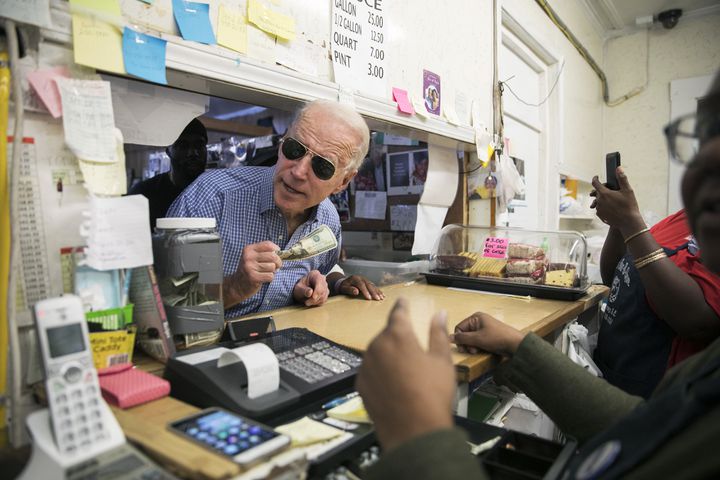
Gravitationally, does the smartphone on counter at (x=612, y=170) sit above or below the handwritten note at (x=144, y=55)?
below

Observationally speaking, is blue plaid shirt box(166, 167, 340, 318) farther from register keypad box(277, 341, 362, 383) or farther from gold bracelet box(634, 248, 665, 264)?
gold bracelet box(634, 248, 665, 264)

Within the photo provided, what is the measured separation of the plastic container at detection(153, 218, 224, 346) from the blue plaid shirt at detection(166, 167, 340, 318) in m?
0.44

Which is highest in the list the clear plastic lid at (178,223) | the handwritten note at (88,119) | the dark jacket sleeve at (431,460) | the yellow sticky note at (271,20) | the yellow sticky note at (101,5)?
the yellow sticky note at (271,20)

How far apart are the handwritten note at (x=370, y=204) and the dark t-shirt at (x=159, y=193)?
1034mm

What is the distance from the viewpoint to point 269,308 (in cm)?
151

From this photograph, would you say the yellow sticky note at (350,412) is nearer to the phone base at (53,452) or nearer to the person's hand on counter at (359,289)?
the phone base at (53,452)

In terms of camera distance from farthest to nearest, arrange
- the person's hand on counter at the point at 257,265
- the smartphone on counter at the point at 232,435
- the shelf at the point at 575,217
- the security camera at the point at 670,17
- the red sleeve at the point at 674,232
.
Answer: the security camera at the point at 670,17
the shelf at the point at 575,217
the red sleeve at the point at 674,232
the person's hand on counter at the point at 257,265
the smartphone on counter at the point at 232,435

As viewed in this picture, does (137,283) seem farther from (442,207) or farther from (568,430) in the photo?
(442,207)

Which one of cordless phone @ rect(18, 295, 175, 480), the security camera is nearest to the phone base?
cordless phone @ rect(18, 295, 175, 480)

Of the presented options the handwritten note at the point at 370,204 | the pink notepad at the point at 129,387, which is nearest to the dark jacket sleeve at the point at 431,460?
the pink notepad at the point at 129,387

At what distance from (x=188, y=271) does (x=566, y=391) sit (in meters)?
0.78

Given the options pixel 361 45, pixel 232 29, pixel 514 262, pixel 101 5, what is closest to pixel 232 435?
pixel 101 5

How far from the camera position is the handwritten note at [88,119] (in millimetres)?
816

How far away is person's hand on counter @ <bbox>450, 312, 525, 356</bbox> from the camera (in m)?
0.93
